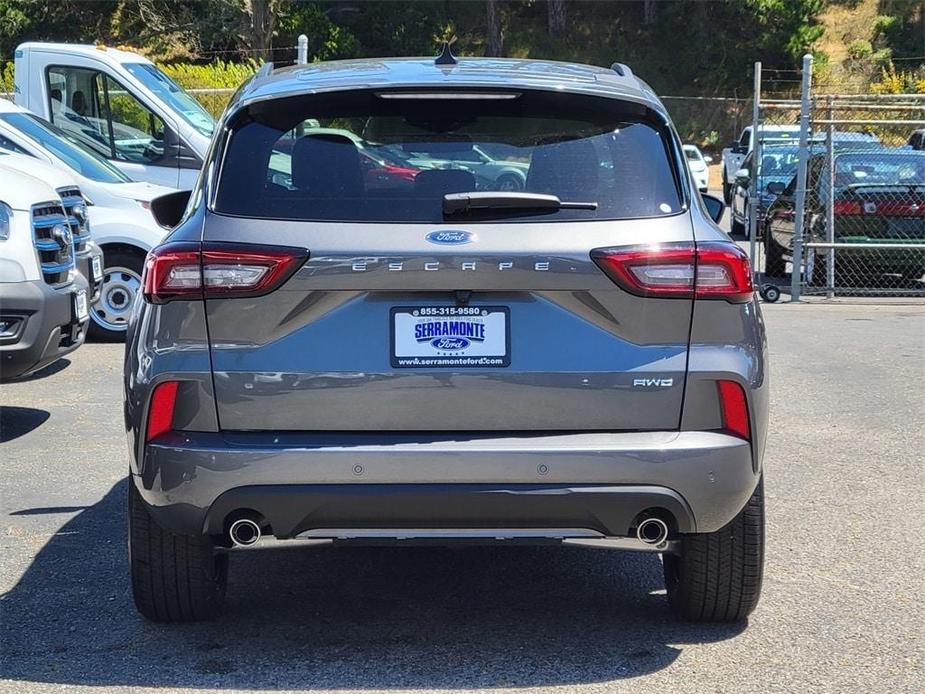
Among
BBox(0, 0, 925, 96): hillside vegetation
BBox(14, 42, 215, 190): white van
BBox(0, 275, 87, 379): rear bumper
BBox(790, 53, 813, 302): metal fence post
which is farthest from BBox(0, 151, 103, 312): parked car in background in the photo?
BBox(0, 0, 925, 96): hillside vegetation

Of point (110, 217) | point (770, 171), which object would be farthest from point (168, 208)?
point (770, 171)

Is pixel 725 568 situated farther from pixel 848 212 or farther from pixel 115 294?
pixel 848 212

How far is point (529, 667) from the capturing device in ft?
14.4

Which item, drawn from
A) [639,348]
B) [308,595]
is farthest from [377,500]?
[308,595]

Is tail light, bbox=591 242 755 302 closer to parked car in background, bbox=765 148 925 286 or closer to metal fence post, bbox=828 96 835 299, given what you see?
metal fence post, bbox=828 96 835 299

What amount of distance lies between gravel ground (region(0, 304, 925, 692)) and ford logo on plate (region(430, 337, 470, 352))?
3.36ft

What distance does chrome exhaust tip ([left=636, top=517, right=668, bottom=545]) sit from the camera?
4211mm

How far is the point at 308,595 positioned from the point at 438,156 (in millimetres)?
1764

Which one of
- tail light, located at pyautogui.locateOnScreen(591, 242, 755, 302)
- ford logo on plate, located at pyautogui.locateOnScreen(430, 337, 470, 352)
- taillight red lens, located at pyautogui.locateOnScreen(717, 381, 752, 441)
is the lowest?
taillight red lens, located at pyautogui.locateOnScreen(717, 381, 752, 441)

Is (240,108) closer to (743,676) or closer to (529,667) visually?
(529,667)

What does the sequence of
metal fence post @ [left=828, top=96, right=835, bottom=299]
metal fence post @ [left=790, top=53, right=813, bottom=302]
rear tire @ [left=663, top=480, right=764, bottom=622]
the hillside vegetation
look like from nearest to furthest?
rear tire @ [left=663, top=480, right=764, bottom=622] → metal fence post @ [left=790, top=53, right=813, bottom=302] → metal fence post @ [left=828, top=96, right=835, bottom=299] → the hillside vegetation

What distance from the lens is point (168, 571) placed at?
4609mm

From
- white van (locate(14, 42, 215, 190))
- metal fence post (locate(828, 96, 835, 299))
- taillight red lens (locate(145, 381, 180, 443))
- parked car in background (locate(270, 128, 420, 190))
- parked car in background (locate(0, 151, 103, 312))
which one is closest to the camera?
taillight red lens (locate(145, 381, 180, 443))

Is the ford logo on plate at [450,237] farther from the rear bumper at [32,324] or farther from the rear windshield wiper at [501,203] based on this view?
the rear bumper at [32,324]
